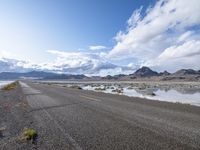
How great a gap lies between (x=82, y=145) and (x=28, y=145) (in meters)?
1.60

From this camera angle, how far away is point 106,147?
19.9 feet

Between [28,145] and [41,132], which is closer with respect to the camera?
[28,145]

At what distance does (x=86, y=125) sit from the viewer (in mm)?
9078

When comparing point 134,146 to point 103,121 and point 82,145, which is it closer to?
point 82,145

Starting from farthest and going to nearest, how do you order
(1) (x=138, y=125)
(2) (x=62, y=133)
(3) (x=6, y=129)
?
(3) (x=6, y=129) → (1) (x=138, y=125) → (2) (x=62, y=133)

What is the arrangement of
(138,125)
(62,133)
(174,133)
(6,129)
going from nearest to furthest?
(174,133), (62,133), (138,125), (6,129)

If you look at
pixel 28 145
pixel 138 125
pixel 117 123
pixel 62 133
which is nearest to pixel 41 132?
pixel 62 133

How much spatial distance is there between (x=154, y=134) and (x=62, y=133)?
→ 2.98 meters

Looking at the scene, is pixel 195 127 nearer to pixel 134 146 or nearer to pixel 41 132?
pixel 134 146

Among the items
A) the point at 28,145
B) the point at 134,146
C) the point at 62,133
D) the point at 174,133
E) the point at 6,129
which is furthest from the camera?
the point at 6,129

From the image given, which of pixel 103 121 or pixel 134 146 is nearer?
pixel 134 146

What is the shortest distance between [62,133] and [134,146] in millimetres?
2875

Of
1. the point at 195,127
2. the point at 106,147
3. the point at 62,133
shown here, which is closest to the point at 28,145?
the point at 62,133

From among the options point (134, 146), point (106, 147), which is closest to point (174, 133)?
point (134, 146)
